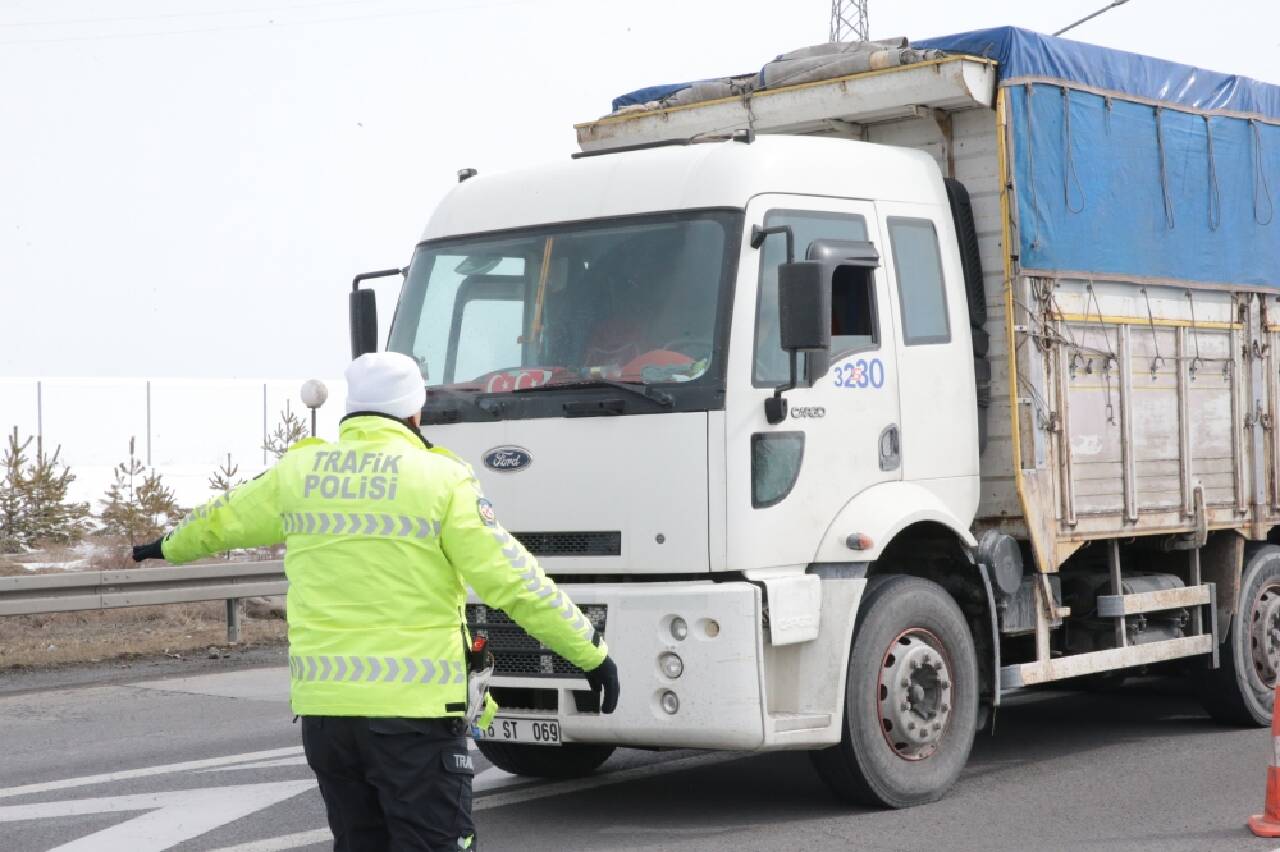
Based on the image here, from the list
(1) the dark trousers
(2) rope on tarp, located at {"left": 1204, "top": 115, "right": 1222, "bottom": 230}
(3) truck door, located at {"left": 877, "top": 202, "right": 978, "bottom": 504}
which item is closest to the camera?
(1) the dark trousers

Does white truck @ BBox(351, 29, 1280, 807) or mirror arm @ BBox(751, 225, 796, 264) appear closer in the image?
white truck @ BBox(351, 29, 1280, 807)

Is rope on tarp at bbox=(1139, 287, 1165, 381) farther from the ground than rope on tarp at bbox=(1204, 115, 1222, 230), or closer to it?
closer to it

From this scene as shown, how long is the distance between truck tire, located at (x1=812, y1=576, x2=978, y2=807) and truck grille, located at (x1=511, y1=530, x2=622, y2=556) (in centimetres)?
114

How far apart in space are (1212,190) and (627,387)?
177 inches

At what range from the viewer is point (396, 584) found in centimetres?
438

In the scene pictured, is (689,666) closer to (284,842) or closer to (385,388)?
(284,842)

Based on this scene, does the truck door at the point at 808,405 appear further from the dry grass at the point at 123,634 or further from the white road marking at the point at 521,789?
the dry grass at the point at 123,634

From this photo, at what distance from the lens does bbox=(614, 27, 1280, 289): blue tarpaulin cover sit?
8.51 m

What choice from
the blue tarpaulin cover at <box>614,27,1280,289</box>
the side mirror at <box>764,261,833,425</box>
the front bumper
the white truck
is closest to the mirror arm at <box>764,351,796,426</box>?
the white truck

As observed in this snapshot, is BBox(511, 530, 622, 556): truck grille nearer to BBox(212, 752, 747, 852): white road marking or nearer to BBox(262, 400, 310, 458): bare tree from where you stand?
BBox(212, 752, 747, 852): white road marking

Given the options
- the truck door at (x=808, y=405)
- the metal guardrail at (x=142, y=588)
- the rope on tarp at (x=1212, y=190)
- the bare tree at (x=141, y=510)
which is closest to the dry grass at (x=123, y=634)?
the metal guardrail at (x=142, y=588)

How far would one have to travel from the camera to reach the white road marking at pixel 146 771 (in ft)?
27.5

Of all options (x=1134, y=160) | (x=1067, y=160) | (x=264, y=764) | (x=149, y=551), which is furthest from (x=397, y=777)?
(x=1134, y=160)

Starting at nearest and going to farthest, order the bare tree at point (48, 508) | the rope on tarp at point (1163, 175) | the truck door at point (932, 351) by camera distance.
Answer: the truck door at point (932, 351)
the rope on tarp at point (1163, 175)
the bare tree at point (48, 508)
